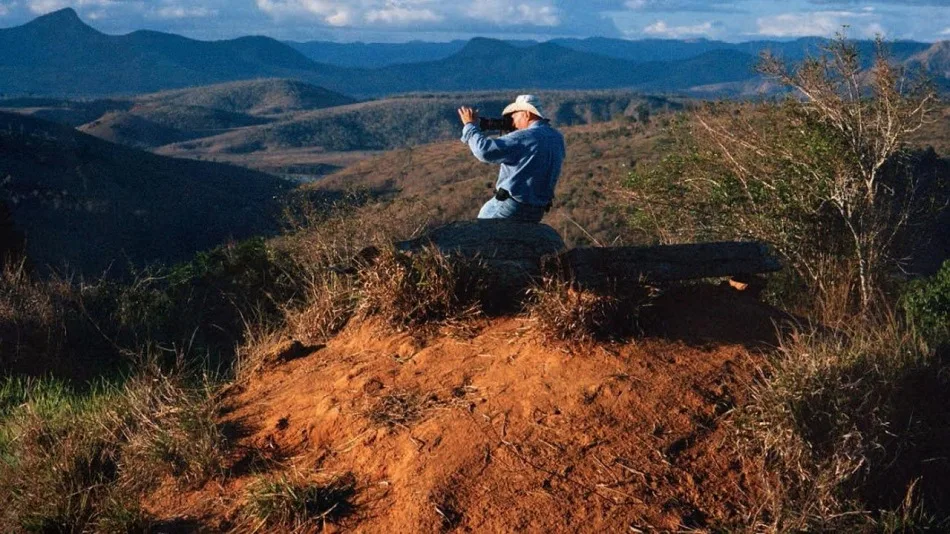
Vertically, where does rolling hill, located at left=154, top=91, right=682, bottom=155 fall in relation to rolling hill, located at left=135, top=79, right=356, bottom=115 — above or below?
below

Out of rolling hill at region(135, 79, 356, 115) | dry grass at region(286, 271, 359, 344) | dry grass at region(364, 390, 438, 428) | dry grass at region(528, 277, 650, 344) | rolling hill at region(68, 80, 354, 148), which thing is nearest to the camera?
dry grass at region(364, 390, 438, 428)

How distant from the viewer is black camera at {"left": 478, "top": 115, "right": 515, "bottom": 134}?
19.9ft

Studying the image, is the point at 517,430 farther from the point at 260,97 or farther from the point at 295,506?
the point at 260,97

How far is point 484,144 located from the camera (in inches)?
222

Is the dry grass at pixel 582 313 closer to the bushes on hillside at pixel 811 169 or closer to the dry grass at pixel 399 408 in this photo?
the dry grass at pixel 399 408

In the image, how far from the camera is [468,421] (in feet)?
12.9

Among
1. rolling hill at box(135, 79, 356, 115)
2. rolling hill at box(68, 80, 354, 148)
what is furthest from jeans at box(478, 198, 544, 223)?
rolling hill at box(135, 79, 356, 115)

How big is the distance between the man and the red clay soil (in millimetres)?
1487

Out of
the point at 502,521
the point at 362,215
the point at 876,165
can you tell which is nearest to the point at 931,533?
the point at 502,521

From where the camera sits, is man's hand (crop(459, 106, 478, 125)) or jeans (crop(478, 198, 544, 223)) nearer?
man's hand (crop(459, 106, 478, 125))

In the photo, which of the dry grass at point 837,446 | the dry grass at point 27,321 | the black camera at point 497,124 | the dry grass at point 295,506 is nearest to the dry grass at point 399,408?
the dry grass at point 295,506

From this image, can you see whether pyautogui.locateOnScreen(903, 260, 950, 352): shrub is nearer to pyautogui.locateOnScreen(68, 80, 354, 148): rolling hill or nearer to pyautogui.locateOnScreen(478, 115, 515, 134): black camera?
pyautogui.locateOnScreen(478, 115, 515, 134): black camera

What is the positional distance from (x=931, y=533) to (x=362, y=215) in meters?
4.92

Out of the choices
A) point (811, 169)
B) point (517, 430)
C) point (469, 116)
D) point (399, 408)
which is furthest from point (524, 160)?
point (811, 169)
